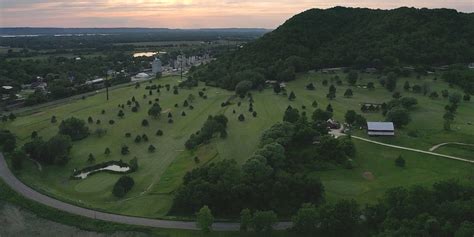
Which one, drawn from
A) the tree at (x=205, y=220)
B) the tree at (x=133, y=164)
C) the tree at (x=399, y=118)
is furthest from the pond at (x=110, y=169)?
the tree at (x=399, y=118)

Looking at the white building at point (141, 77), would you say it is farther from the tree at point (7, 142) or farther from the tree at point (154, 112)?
the tree at point (7, 142)

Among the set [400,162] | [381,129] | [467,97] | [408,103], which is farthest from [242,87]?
[400,162]

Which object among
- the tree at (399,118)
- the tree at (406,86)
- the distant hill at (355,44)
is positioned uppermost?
the distant hill at (355,44)

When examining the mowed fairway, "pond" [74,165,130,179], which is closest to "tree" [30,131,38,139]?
the mowed fairway

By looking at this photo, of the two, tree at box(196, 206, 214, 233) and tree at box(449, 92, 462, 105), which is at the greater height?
tree at box(449, 92, 462, 105)

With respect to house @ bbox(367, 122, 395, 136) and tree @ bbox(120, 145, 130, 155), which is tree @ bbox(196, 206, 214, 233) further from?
house @ bbox(367, 122, 395, 136)

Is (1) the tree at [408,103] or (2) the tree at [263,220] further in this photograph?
(1) the tree at [408,103]

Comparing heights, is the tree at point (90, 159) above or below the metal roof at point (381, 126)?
below
